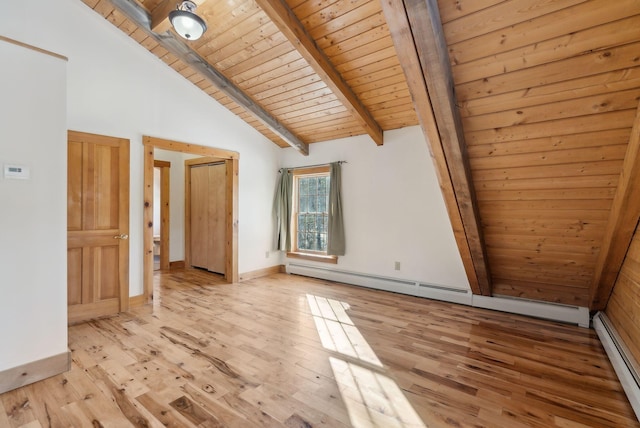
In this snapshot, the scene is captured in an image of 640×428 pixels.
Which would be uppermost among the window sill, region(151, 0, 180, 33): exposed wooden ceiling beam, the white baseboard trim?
region(151, 0, 180, 33): exposed wooden ceiling beam

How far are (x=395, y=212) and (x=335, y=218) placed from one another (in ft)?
3.30

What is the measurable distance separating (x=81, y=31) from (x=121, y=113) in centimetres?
88

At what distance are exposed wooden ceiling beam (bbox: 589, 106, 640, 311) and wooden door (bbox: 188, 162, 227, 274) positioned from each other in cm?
502

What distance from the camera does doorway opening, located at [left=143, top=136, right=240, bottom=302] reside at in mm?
3707

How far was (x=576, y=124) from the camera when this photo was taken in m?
2.11

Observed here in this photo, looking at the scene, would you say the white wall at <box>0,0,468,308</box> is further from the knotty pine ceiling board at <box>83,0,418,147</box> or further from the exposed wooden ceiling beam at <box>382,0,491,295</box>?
the exposed wooden ceiling beam at <box>382,0,491,295</box>

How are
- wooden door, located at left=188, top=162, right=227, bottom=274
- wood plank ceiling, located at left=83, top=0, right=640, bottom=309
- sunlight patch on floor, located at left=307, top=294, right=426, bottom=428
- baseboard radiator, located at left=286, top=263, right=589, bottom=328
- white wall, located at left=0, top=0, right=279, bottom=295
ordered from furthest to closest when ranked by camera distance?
wooden door, located at left=188, top=162, right=227, bottom=274
baseboard radiator, located at left=286, top=263, right=589, bottom=328
white wall, located at left=0, top=0, right=279, bottom=295
wood plank ceiling, located at left=83, top=0, right=640, bottom=309
sunlight patch on floor, located at left=307, top=294, right=426, bottom=428

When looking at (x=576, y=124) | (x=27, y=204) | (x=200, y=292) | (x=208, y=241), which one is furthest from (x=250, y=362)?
(x=208, y=241)

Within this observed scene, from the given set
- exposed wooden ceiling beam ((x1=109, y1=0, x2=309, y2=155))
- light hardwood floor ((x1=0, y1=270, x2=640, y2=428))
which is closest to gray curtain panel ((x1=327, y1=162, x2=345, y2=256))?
exposed wooden ceiling beam ((x1=109, y1=0, x2=309, y2=155))

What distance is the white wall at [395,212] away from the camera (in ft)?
12.8

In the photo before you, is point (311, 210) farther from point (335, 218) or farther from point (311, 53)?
point (311, 53)

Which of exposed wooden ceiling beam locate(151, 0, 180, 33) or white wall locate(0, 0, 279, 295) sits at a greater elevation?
exposed wooden ceiling beam locate(151, 0, 180, 33)

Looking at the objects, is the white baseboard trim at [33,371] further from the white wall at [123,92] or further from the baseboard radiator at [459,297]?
the baseboard radiator at [459,297]

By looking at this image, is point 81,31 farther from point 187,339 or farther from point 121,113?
point 187,339
